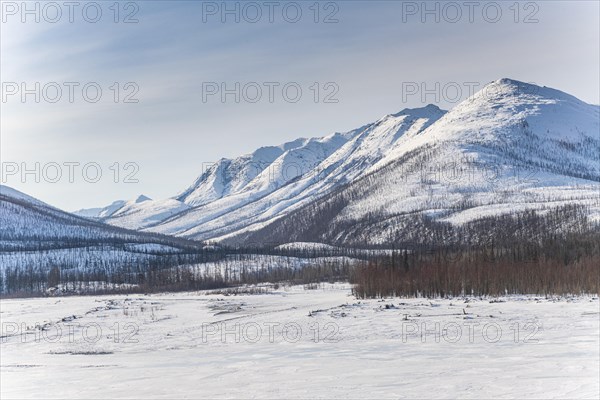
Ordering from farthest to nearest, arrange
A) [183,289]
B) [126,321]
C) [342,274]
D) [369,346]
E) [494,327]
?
1. [342,274]
2. [183,289]
3. [126,321]
4. [494,327]
5. [369,346]

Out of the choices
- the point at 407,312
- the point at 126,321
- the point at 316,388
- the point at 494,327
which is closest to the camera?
the point at 316,388

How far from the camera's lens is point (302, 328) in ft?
190

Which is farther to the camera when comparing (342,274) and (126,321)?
(342,274)

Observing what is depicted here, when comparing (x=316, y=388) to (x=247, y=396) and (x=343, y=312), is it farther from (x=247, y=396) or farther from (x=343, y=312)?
(x=343, y=312)

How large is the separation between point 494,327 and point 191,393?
1188 inches

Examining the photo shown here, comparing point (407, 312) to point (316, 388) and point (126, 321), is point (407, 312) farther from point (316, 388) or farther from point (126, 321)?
point (316, 388)

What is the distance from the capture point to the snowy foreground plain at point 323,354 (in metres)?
30.9

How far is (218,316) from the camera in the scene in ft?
250

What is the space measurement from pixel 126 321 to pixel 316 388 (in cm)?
4720

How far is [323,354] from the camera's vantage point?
42.1 m

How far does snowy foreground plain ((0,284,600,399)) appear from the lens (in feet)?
101

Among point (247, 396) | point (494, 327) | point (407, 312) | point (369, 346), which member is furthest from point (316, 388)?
point (407, 312)

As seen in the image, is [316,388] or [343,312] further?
[343,312]

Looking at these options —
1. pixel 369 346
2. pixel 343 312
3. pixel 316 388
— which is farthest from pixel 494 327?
pixel 316 388
